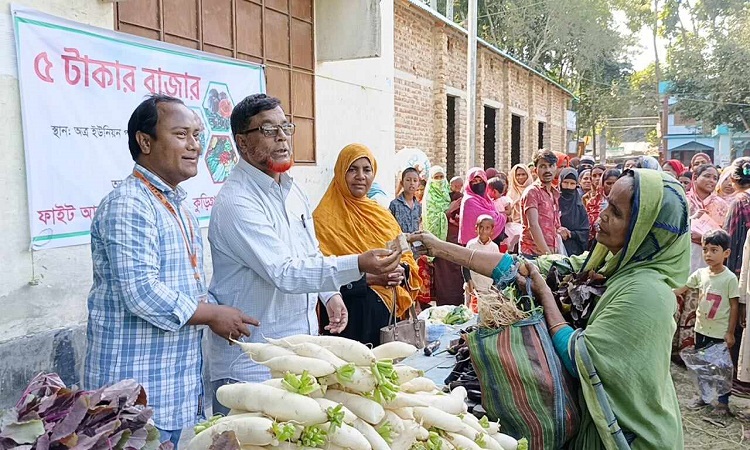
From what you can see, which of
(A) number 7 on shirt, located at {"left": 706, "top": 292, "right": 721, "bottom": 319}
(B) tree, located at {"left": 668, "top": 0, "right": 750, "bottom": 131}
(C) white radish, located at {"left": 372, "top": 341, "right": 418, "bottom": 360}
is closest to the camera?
(C) white radish, located at {"left": 372, "top": 341, "right": 418, "bottom": 360}

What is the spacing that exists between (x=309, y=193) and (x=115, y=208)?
4.33m

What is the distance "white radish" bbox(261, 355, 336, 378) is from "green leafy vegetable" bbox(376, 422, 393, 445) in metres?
0.19

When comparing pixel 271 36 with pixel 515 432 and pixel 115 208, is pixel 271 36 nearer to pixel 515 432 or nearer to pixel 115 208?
pixel 115 208

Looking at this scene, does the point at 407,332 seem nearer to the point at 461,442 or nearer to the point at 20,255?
the point at 461,442

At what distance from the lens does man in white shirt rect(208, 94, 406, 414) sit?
234 cm

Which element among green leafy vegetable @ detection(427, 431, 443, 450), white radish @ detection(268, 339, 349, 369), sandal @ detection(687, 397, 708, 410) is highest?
white radish @ detection(268, 339, 349, 369)

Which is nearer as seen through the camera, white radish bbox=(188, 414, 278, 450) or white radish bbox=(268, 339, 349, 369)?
white radish bbox=(188, 414, 278, 450)

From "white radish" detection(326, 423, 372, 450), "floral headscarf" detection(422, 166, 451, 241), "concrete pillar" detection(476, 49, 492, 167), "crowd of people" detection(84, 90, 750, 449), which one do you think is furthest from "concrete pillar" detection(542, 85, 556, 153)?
"white radish" detection(326, 423, 372, 450)

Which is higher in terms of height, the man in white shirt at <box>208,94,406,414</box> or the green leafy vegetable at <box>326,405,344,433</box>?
the man in white shirt at <box>208,94,406,414</box>

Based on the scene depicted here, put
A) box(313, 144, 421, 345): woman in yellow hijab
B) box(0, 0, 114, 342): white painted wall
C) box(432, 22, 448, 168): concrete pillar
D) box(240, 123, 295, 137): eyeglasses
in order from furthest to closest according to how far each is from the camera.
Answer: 1. box(432, 22, 448, 168): concrete pillar
2. box(313, 144, 421, 345): woman in yellow hijab
3. box(0, 0, 114, 342): white painted wall
4. box(240, 123, 295, 137): eyeglasses

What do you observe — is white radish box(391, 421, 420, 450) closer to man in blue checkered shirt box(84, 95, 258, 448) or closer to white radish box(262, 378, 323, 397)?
white radish box(262, 378, 323, 397)

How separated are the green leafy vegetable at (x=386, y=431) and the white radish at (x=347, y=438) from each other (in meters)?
0.10

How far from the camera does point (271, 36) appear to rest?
5727 millimetres

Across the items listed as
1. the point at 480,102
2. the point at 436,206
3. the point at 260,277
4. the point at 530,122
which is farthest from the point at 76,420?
the point at 530,122
